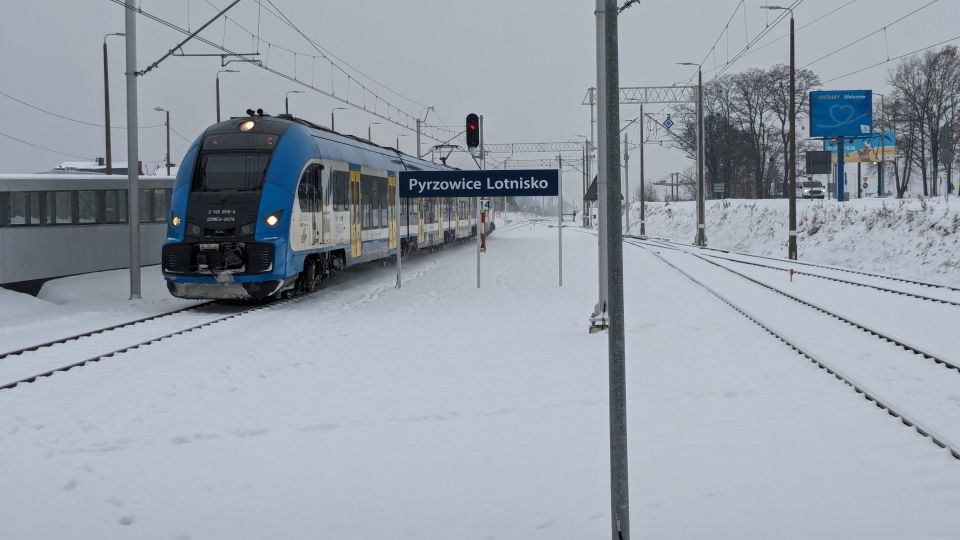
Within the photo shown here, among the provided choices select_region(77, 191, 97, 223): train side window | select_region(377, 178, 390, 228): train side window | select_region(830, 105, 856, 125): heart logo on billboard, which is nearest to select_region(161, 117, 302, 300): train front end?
select_region(77, 191, 97, 223): train side window

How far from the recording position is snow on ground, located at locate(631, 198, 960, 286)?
24958 mm

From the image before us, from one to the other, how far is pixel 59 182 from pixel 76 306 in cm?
408

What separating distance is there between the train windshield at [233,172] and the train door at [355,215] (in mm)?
4113

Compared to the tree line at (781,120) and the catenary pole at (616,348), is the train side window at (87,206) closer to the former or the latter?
the catenary pole at (616,348)

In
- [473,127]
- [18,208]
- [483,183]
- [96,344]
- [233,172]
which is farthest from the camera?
[473,127]

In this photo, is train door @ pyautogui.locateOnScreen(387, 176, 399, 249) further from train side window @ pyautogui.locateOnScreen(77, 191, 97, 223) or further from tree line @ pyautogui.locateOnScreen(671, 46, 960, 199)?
tree line @ pyautogui.locateOnScreen(671, 46, 960, 199)

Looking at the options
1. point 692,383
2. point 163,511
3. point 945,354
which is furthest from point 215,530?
point 945,354

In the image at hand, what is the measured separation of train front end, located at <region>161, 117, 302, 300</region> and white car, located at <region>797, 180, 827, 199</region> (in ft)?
146

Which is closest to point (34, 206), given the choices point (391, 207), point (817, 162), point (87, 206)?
point (87, 206)

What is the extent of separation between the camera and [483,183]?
1769 centimetres

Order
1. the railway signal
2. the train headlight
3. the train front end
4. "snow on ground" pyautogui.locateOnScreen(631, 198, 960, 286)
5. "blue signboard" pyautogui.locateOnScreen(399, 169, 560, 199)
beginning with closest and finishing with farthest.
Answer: the train front end → the train headlight → "blue signboard" pyautogui.locateOnScreen(399, 169, 560, 199) → the railway signal → "snow on ground" pyautogui.locateOnScreen(631, 198, 960, 286)

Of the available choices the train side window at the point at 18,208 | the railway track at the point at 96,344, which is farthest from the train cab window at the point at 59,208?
the railway track at the point at 96,344

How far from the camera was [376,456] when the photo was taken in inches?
245

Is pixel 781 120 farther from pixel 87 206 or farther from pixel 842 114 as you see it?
pixel 87 206
